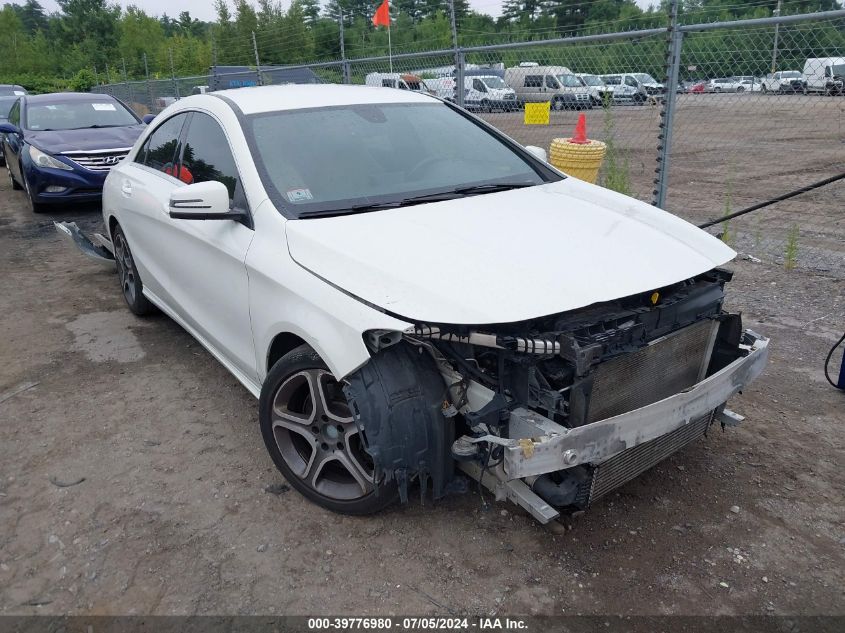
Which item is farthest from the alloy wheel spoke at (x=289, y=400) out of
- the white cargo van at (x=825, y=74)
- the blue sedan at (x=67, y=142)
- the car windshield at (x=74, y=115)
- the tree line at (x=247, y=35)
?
the tree line at (x=247, y=35)

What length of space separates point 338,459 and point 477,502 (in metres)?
0.68

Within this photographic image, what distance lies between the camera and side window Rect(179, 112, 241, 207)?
3400mm

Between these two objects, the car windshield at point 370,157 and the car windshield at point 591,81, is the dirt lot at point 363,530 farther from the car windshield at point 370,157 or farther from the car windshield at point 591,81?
the car windshield at point 591,81

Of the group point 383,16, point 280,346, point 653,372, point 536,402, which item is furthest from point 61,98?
point 653,372

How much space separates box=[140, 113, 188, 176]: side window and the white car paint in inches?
15.0

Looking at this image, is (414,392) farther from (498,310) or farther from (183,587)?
(183,587)

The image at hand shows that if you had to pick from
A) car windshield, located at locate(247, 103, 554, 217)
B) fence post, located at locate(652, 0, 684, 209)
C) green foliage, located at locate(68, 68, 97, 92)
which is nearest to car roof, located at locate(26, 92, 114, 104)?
car windshield, located at locate(247, 103, 554, 217)

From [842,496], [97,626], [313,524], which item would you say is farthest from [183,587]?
[842,496]

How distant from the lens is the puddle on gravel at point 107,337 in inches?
188

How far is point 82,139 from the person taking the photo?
9242mm

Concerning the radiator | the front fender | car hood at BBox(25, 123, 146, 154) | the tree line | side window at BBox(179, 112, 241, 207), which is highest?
the tree line

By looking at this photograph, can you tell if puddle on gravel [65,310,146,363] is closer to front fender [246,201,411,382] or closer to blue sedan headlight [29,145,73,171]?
front fender [246,201,411,382]

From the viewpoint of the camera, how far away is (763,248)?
22.7 feet

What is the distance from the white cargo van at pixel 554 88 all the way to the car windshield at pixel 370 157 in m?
5.29
